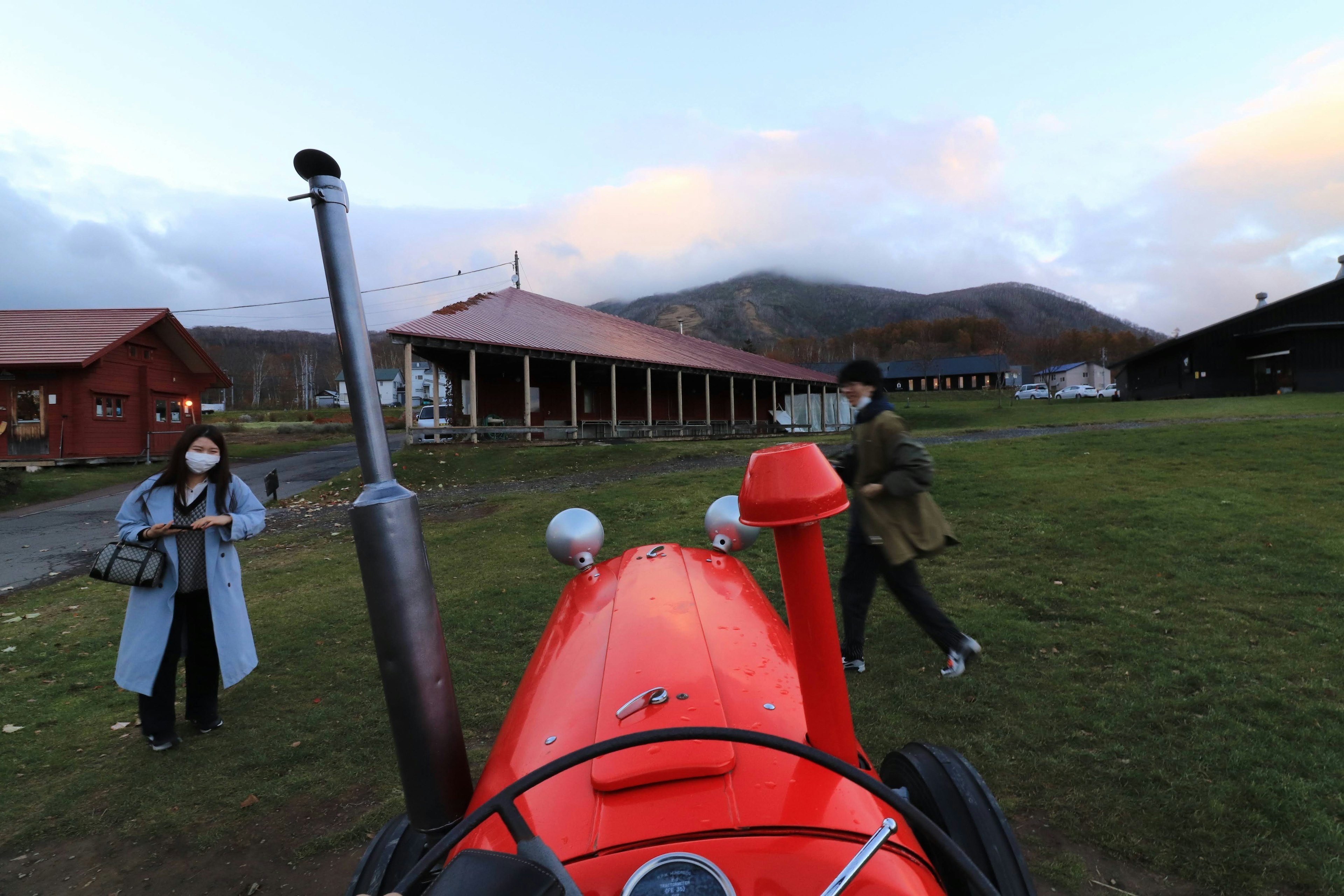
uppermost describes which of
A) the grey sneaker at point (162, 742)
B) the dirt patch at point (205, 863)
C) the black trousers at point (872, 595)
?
the black trousers at point (872, 595)

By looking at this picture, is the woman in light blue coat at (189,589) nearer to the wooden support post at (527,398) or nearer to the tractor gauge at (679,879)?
the tractor gauge at (679,879)

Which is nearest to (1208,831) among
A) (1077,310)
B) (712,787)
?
(712,787)

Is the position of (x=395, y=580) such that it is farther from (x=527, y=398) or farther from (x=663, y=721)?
(x=527, y=398)

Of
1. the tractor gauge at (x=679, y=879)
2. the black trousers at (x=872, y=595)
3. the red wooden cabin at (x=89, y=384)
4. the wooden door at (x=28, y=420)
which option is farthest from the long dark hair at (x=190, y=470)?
the wooden door at (x=28, y=420)

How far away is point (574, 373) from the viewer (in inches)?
848

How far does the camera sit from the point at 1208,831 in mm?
2701

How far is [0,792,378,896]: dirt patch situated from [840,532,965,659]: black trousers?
2960mm

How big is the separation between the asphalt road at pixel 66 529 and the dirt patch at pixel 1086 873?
14.2 feet

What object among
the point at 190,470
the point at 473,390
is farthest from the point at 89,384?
the point at 190,470

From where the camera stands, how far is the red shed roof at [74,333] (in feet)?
71.6

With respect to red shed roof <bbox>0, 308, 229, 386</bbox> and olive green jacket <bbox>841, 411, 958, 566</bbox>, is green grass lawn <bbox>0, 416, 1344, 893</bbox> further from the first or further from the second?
red shed roof <bbox>0, 308, 229, 386</bbox>

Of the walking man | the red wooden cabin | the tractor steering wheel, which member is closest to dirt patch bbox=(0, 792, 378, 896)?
the tractor steering wheel

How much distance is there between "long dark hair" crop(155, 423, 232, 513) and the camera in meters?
3.94

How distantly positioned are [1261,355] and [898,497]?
45042mm
